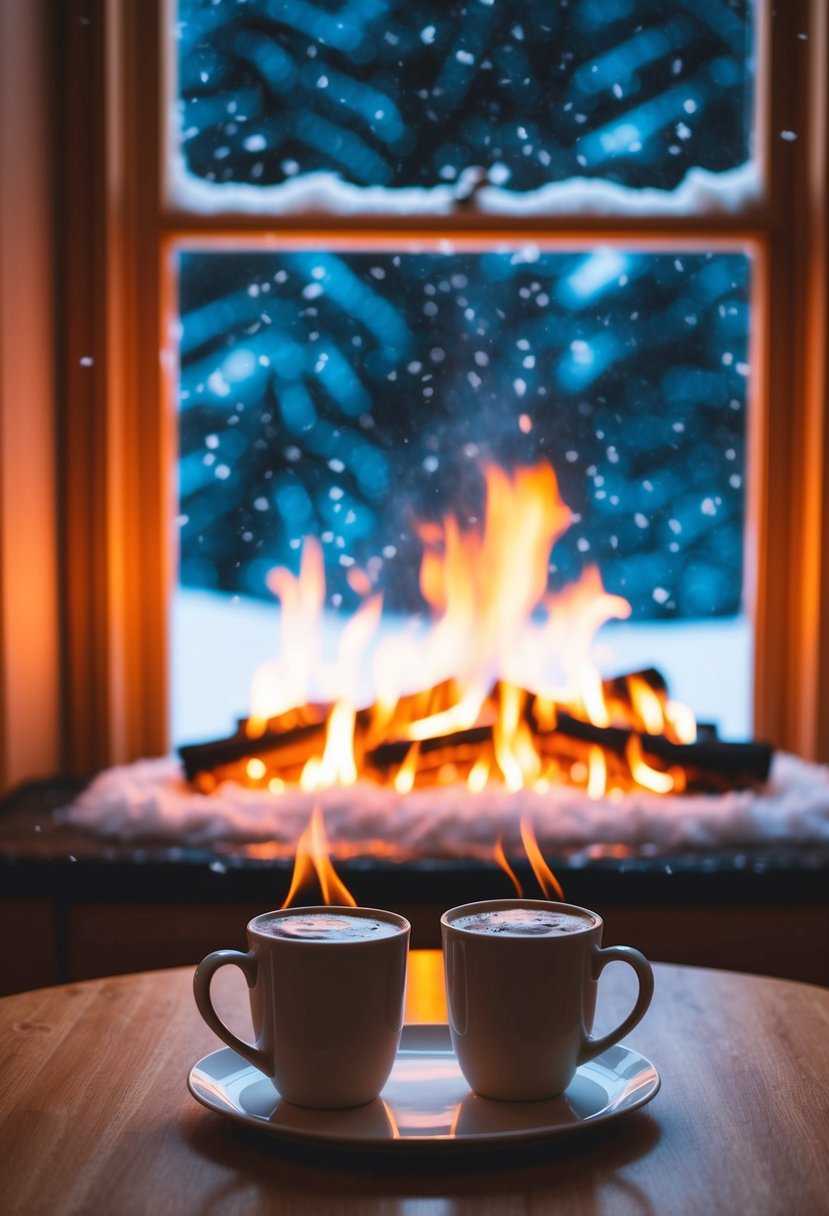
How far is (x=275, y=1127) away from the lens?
563 mm

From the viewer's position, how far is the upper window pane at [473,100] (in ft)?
7.11

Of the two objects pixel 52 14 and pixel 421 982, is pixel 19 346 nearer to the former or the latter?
pixel 52 14

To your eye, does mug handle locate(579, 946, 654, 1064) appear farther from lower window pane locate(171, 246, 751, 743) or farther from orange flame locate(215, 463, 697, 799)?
lower window pane locate(171, 246, 751, 743)

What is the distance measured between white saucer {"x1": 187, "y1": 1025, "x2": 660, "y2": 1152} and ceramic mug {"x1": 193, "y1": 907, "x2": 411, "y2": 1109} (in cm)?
1

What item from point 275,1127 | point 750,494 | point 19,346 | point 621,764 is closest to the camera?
point 275,1127

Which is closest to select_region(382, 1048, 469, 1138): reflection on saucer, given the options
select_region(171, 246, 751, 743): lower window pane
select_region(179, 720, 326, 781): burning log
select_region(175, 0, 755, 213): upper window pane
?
select_region(179, 720, 326, 781): burning log

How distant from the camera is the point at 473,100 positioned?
2.18 metres

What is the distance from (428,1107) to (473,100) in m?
1.95

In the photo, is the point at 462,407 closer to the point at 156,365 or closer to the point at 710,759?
the point at 156,365

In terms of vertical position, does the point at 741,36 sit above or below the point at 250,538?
above

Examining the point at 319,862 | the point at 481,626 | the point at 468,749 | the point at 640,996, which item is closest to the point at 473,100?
the point at 481,626

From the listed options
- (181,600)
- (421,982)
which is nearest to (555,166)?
(181,600)

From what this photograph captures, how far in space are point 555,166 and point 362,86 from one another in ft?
1.22

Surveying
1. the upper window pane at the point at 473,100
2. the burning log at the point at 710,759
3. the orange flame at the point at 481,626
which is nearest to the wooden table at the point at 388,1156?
the burning log at the point at 710,759
